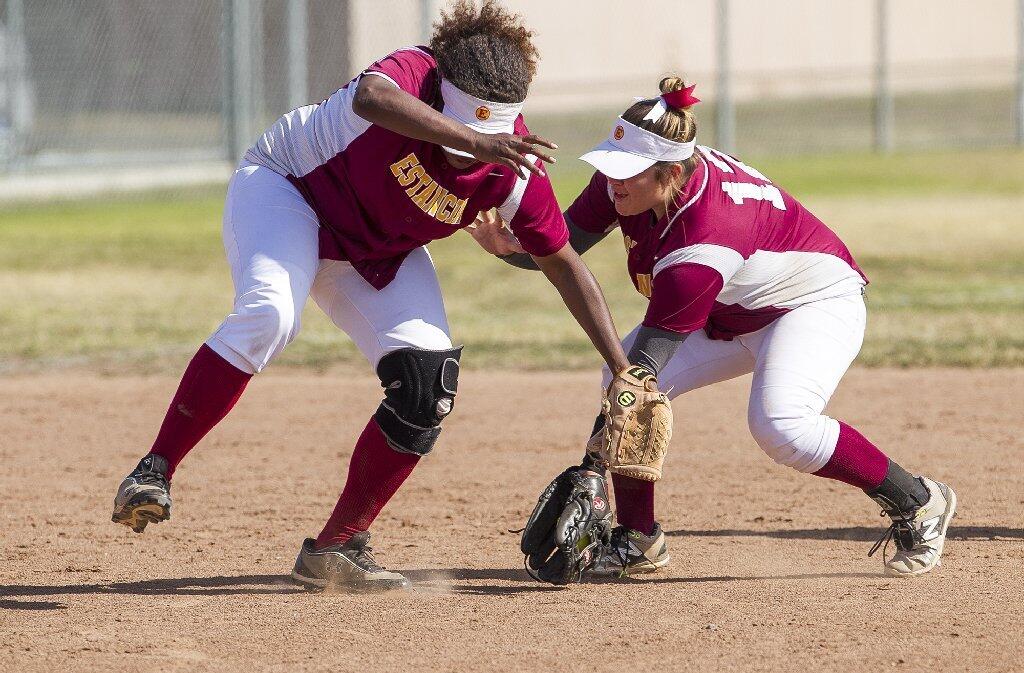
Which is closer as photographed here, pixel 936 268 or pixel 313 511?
pixel 313 511

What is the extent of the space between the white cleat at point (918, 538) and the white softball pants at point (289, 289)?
1490 mm

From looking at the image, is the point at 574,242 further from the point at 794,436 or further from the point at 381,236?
the point at 794,436

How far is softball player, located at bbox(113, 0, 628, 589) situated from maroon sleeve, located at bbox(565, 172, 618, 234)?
16.3 inches

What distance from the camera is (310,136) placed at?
13.2 feet

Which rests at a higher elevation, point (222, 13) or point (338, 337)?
point (222, 13)

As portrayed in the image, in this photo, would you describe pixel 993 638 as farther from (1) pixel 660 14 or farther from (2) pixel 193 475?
(1) pixel 660 14

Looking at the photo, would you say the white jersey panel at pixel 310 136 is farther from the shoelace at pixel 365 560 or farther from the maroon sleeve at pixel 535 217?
the shoelace at pixel 365 560

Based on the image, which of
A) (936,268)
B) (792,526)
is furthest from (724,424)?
(936,268)

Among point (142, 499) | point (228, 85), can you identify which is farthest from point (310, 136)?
point (228, 85)

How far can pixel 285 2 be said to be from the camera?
17.7 metres

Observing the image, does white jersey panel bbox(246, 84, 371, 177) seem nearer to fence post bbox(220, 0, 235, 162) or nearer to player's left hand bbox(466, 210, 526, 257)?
player's left hand bbox(466, 210, 526, 257)

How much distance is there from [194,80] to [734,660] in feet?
49.7

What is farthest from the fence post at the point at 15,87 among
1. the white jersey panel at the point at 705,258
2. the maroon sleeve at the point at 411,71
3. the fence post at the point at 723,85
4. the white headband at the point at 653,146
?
the white jersey panel at the point at 705,258

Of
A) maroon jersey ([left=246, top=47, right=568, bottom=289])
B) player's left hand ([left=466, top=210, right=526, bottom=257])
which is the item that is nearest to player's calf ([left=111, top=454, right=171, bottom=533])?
maroon jersey ([left=246, top=47, right=568, bottom=289])
